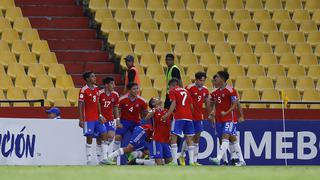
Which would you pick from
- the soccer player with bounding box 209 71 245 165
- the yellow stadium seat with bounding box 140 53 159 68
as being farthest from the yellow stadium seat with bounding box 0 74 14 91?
the soccer player with bounding box 209 71 245 165

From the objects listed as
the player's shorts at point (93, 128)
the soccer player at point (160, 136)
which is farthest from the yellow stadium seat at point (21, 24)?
the soccer player at point (160, 136)

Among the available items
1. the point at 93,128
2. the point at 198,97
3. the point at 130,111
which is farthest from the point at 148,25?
the point at 93,128

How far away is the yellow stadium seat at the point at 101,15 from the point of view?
29.5 meters

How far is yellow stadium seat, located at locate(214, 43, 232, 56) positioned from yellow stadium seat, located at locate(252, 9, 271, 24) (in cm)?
148

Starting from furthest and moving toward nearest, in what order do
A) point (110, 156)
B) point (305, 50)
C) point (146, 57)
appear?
point (305, 50) → point (146, 57) → point (110, 156)

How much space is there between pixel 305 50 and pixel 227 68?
97.4 inches

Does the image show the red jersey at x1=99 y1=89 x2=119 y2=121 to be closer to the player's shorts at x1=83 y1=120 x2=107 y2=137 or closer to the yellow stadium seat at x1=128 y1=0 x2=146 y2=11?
the player's shorts at x1=83 y1=120 x2=107 y2=137

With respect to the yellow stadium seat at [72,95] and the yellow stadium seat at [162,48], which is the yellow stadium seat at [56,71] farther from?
the yellow stadium seat at [162,48]

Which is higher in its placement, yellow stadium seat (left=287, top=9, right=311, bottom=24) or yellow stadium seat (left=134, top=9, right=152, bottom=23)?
yellow stadium seat (left=287, top=9, right=311, bottom=24)

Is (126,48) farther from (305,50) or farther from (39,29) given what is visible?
(305,50)

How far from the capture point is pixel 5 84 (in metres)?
26.8

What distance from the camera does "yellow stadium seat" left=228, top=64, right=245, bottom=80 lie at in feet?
96.2

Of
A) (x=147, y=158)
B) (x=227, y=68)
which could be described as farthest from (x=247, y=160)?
(x=227, y=68)

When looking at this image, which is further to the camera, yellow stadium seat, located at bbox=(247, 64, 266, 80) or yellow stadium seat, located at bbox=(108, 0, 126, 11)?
yellow stadium seat, located at bbox=(108, 0, 126, 11)
